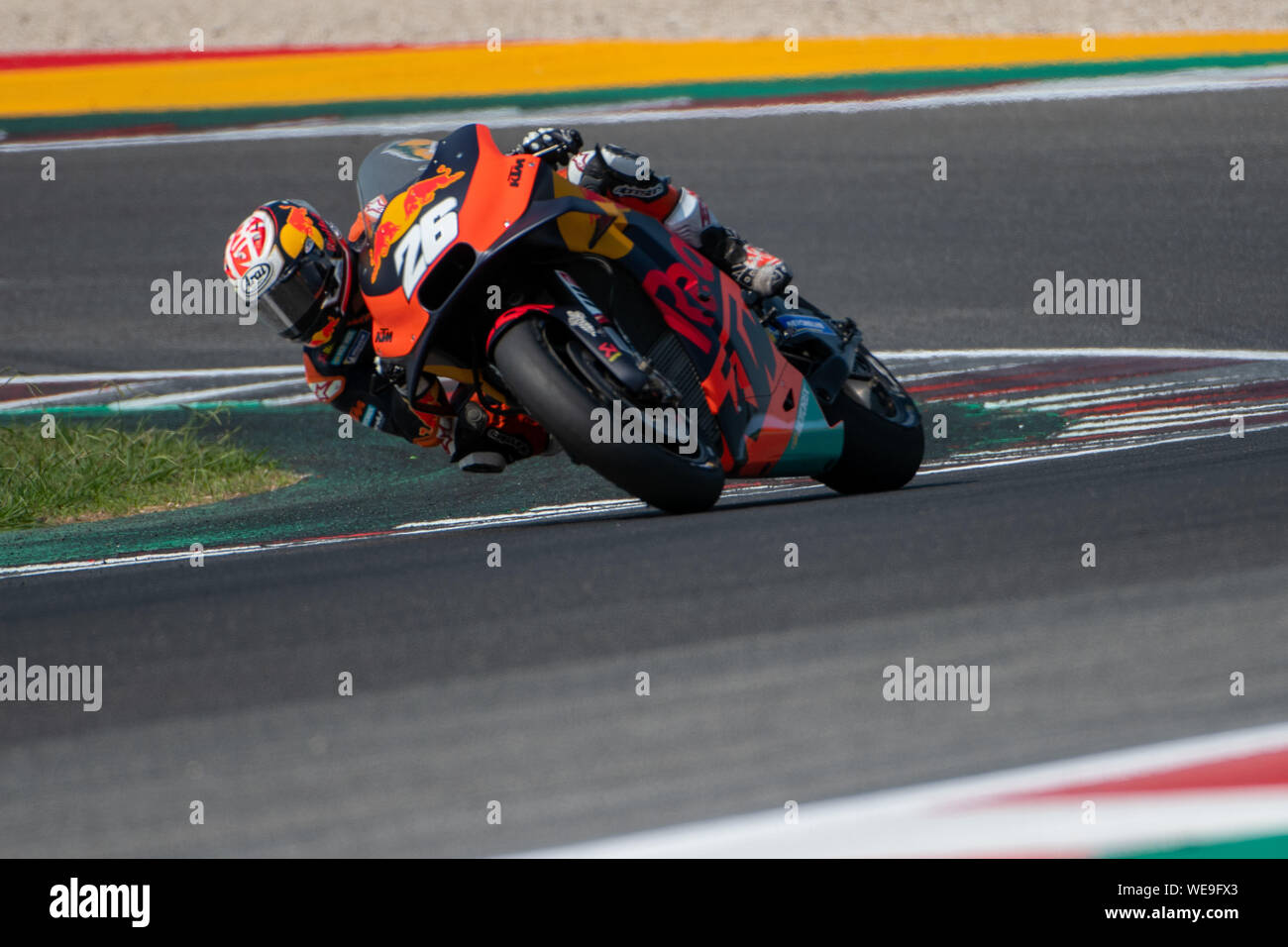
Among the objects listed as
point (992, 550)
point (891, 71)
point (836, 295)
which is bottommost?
point (992, 550)

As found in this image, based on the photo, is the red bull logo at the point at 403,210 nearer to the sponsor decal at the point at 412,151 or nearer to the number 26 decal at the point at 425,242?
the number 26 decal at the point at 425,242

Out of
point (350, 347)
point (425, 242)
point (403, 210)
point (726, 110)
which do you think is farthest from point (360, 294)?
point (726, 110)

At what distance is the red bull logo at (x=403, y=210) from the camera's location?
5.05 metres

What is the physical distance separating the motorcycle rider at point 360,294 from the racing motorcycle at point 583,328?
81 millimetres

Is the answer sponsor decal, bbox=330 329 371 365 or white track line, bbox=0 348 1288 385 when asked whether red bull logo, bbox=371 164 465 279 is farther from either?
white track line, bbox=0 348 1288 385

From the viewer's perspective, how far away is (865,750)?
3201mm

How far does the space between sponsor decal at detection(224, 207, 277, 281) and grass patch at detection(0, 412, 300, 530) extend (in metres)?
2.37

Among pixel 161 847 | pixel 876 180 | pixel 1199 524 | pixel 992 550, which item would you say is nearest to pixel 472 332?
pixel 992 550

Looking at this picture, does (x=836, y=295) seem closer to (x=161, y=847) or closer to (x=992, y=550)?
(x=992, y=550)

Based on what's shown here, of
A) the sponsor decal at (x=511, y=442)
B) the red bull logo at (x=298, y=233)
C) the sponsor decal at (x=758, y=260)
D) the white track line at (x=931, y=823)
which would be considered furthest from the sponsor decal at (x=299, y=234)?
the white track line at (x=931, y=823)

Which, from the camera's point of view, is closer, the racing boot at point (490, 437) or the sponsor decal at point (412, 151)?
the racing boot at point (490, 437)

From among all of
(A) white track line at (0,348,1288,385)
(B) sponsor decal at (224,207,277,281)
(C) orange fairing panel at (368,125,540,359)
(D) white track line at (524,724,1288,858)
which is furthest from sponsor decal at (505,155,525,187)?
(A) white track line at (0,348,1288,385)

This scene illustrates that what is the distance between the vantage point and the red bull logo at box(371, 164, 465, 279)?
5.05m
